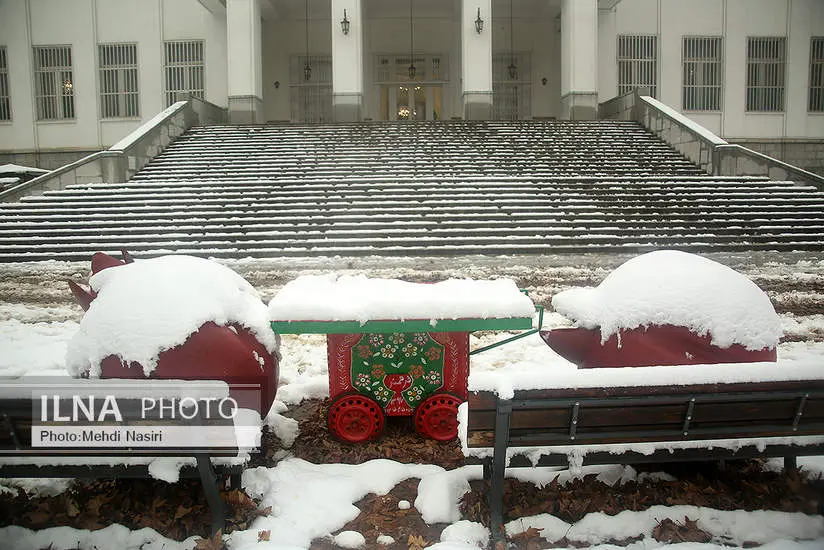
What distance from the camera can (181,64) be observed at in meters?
22.5

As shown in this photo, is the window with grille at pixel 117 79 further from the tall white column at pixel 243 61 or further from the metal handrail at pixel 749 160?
the metal handrail at pixel 749 160

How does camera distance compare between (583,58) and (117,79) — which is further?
(117,79)

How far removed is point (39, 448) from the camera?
8.62ft

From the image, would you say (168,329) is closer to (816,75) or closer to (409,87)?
(409,87)

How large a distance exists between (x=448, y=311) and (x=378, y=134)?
14289 millimetres

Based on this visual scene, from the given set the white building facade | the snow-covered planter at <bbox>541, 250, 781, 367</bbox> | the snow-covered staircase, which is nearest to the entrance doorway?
the white building facade

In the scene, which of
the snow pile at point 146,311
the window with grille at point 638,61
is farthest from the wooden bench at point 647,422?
the window with grille at point 638,61

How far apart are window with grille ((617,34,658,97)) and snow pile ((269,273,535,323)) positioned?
22151mm

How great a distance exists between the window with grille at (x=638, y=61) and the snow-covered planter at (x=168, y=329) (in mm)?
23089

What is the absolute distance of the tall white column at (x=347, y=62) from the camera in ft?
64.8

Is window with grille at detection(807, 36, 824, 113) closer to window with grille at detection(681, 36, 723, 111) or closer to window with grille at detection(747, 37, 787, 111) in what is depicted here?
window with grille at detection(747, 37, 787, 111)

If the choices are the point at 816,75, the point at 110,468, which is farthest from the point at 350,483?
the point at 816,75

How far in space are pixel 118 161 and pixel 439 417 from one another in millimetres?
12961

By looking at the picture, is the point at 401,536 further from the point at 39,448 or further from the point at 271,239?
the point at 271,239
